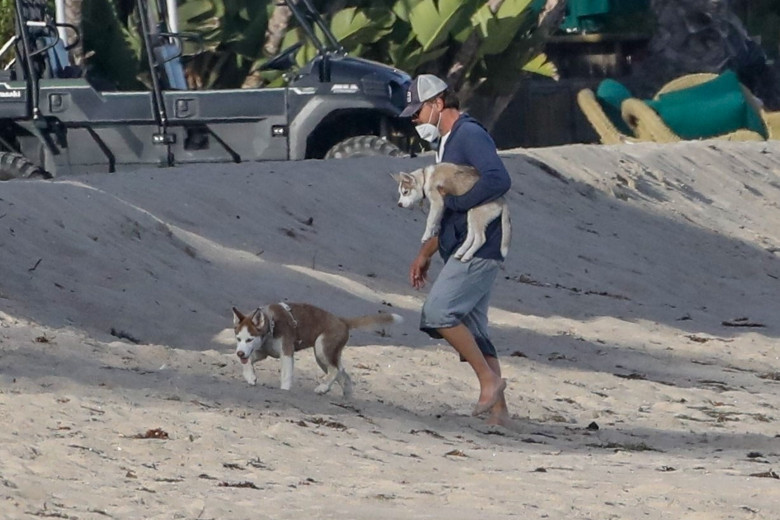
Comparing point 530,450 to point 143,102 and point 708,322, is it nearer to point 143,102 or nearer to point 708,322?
point 708,322

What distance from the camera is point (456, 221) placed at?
28.0 feet

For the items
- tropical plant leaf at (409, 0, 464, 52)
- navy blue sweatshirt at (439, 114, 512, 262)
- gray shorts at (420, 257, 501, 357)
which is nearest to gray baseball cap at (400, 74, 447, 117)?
navy blue sweatshirt at (439, 114, 512, 262)

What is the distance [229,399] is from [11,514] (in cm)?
252

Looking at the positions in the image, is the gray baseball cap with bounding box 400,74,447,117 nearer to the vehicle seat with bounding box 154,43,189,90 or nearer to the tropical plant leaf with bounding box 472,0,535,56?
the vehicle seat with bounding box 154,43,189,90

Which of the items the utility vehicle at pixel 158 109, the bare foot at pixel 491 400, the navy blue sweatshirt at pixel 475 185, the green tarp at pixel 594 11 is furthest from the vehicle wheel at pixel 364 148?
the green tarp at pixel 594 11

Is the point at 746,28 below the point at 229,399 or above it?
below

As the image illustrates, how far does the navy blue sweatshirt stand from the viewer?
8391 millimetres

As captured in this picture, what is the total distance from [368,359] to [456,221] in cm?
209

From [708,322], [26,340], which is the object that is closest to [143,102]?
[708,322]

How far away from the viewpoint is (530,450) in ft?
27.7

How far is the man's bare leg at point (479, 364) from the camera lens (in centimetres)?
859

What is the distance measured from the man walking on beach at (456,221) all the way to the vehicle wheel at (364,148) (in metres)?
8.75

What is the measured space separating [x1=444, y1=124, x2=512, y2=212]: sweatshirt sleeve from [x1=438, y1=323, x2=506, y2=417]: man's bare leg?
2.03ft

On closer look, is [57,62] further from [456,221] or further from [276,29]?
[456,221]
